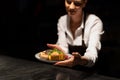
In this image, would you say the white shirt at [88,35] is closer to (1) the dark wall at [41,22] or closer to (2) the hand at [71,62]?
(2) the hand at [71,62]

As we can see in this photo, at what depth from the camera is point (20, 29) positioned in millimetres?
2814

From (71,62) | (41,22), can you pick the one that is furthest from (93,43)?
(41,22)

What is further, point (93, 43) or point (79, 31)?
point (79, 31)

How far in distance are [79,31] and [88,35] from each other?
0.07 meters

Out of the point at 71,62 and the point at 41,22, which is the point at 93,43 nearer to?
the point at 71,62

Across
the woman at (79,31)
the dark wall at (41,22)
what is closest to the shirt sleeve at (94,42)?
the woman at (79,31)

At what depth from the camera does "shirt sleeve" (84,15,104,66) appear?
4.64 ft

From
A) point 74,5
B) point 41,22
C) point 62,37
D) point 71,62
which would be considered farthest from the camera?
point 41,22

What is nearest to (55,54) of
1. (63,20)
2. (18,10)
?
(63,20)

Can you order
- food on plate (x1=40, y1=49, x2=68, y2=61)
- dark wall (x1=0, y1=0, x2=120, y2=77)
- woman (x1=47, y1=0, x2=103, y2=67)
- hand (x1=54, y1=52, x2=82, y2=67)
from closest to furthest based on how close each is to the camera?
1. hand (x1=54, y1=52, x2=82, y2=67)
2. food on plate (x1=40, y1=49, x2=68, y2=61)
3. woman (x1=47, y1=0, x2=103, y2=67)
4. dark wall (x1=0, y1=0, x2=120, y2=77)

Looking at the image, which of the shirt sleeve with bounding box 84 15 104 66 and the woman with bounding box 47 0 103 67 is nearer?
the shirt sleeve with bounding box 84 15 104 66

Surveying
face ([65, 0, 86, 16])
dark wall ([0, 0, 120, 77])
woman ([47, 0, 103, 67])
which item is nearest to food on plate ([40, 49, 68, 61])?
woman ([47, 0, 103, 67])

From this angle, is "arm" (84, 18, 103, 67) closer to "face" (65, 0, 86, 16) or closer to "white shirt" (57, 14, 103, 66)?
"white shirt" (57, 14, 103, 66)

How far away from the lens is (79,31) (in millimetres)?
1643
